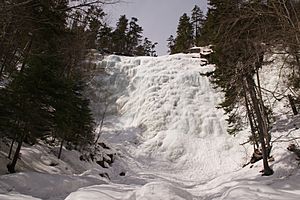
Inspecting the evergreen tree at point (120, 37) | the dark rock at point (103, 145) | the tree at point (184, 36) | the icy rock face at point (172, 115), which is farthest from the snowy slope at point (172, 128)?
the evergreen tree at point (120, 37)

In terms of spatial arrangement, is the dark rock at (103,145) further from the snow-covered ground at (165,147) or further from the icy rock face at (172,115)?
the icy rock face at (172,115)

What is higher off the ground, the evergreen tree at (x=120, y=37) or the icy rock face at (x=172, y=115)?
the evergreen tree at (x=120, y=37)

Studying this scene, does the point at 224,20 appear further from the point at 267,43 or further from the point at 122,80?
the point at 122,80

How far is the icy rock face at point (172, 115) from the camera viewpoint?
21.3 metres

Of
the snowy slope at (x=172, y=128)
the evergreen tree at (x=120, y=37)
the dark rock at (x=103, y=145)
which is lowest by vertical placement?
the dark rock at (x=103, y=145)

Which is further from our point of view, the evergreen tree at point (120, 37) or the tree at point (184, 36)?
the evergreen tree at point (120, 37)

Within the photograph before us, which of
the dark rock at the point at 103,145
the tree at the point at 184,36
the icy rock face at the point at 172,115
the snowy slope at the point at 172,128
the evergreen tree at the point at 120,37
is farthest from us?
the evergreen tree at the point at 120,37

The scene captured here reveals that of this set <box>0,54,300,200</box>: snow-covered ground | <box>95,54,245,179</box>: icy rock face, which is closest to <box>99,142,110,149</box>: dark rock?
<box>0,54,300,200</box>: snow-covered ground

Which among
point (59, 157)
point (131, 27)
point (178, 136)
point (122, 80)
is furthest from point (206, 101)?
point (131, 27)

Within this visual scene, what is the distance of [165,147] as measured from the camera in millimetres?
22750

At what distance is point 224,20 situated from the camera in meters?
4.42

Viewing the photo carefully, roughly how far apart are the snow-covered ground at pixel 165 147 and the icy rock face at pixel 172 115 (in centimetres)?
7

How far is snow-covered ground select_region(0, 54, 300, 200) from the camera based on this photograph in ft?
29.8

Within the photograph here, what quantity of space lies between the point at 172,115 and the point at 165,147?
12.3 ft
